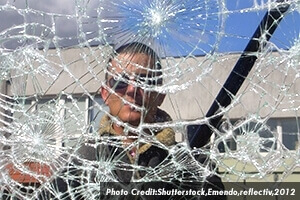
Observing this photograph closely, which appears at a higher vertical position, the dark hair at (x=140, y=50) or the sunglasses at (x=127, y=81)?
the dark hair at (x=140, y=50)

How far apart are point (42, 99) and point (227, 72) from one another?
462 millimetres

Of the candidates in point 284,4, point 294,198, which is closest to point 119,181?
point 294,198

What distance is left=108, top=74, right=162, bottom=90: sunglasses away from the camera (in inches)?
49.9

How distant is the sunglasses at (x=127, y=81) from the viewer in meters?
1.27

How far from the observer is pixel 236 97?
1219 mm

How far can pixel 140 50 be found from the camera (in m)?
1.32

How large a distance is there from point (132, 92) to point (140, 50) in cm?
11

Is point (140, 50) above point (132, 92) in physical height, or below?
above

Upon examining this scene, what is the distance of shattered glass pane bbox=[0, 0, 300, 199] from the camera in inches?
48.1

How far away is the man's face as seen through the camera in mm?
1259

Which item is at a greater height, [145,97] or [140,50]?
[140,50]

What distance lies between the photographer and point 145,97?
1.27 meters

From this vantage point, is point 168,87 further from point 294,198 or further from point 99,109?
point 294,198

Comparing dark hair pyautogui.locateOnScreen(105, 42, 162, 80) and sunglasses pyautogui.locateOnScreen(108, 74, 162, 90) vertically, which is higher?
dark hair pyautogui.locateOnScreen(105, 42, 162, 80)
